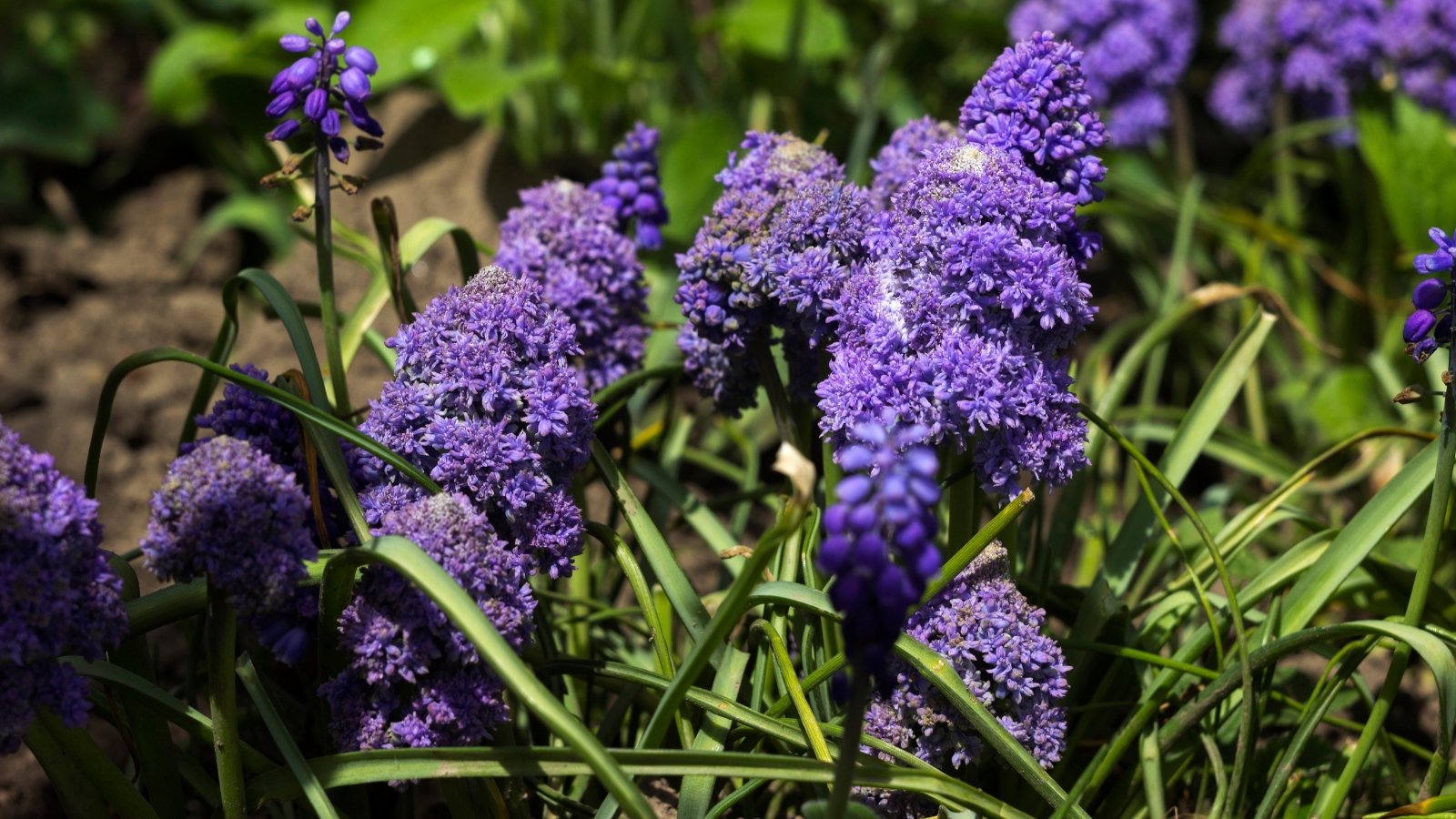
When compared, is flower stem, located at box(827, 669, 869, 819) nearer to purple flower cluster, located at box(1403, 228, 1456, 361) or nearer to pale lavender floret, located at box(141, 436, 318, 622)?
pale lavender floret, located at box(141, 436, 318, 622)

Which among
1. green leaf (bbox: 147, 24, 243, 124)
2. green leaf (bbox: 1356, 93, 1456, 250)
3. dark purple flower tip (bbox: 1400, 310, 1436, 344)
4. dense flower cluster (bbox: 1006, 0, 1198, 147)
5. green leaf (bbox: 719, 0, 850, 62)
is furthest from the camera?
green leaf (bbox: 147, 24, 243, 124)

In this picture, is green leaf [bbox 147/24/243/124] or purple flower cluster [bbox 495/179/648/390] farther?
green leaf [bbox 147/24/243/124]

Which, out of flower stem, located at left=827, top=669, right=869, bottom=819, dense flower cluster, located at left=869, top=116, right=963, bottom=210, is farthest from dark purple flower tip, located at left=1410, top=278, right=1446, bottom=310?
flower stem, located at left=827, top=669, right=869, bottom=819

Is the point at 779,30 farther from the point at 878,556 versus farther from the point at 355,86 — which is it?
the point at 878,556

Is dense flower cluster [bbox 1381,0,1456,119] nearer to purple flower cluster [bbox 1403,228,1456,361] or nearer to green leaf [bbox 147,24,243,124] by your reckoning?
purple flower cluster [bbox 1403,228,1456,361]

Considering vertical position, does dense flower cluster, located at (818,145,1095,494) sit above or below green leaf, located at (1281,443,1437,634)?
above

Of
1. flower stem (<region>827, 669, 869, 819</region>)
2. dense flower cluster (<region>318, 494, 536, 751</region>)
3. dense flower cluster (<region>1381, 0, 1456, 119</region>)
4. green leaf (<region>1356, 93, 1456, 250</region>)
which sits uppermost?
dense flower cluster (<region>1381, 0, 1456, 119</region>)

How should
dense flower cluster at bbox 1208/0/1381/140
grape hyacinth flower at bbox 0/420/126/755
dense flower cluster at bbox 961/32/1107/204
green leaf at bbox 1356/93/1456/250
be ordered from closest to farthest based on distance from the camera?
grape hyacinth flower at bbox 0/420/126/755
dense flower cluster at bbox 961/32/1107/204
green leaf at bbox 1356/93/1456/250
dense flower cluster at bbox 1208/0/1381/140
